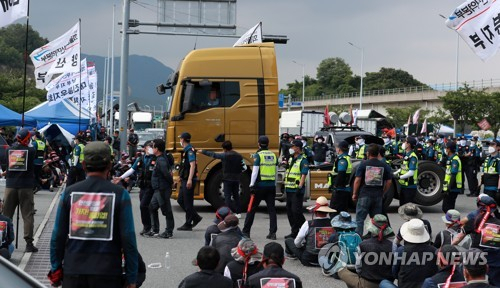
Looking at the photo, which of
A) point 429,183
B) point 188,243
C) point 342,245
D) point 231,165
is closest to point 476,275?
point 342,245

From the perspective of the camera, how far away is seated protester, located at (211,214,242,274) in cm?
827

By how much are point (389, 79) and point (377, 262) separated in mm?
97384

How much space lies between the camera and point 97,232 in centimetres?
532

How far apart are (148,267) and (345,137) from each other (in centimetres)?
1648

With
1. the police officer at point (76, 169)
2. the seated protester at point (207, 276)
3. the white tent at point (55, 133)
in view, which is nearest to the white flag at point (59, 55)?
the white tent at point (55, 133)

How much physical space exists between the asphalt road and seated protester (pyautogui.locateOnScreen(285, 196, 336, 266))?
0.18m

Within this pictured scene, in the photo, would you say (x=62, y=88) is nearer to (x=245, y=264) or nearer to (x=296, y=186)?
(x=296, y=186)

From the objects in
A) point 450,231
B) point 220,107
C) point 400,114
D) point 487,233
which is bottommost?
point 450,231

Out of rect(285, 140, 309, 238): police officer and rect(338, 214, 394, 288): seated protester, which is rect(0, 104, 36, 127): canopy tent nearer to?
rect(285, 140, 309, 238): police officer

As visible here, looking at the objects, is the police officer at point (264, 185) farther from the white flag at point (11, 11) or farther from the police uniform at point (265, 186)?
the white flag at point (11, 11)

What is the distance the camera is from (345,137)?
26234mm

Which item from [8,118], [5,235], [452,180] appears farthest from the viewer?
[8,118]

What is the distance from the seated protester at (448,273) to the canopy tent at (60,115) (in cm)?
2237

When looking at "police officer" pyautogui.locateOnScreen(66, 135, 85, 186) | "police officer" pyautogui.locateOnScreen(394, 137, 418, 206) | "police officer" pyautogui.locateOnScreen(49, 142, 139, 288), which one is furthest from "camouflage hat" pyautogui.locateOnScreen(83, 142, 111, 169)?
"police officer" pyautogui.locateOnScreen(66, 135, 85, 186)
